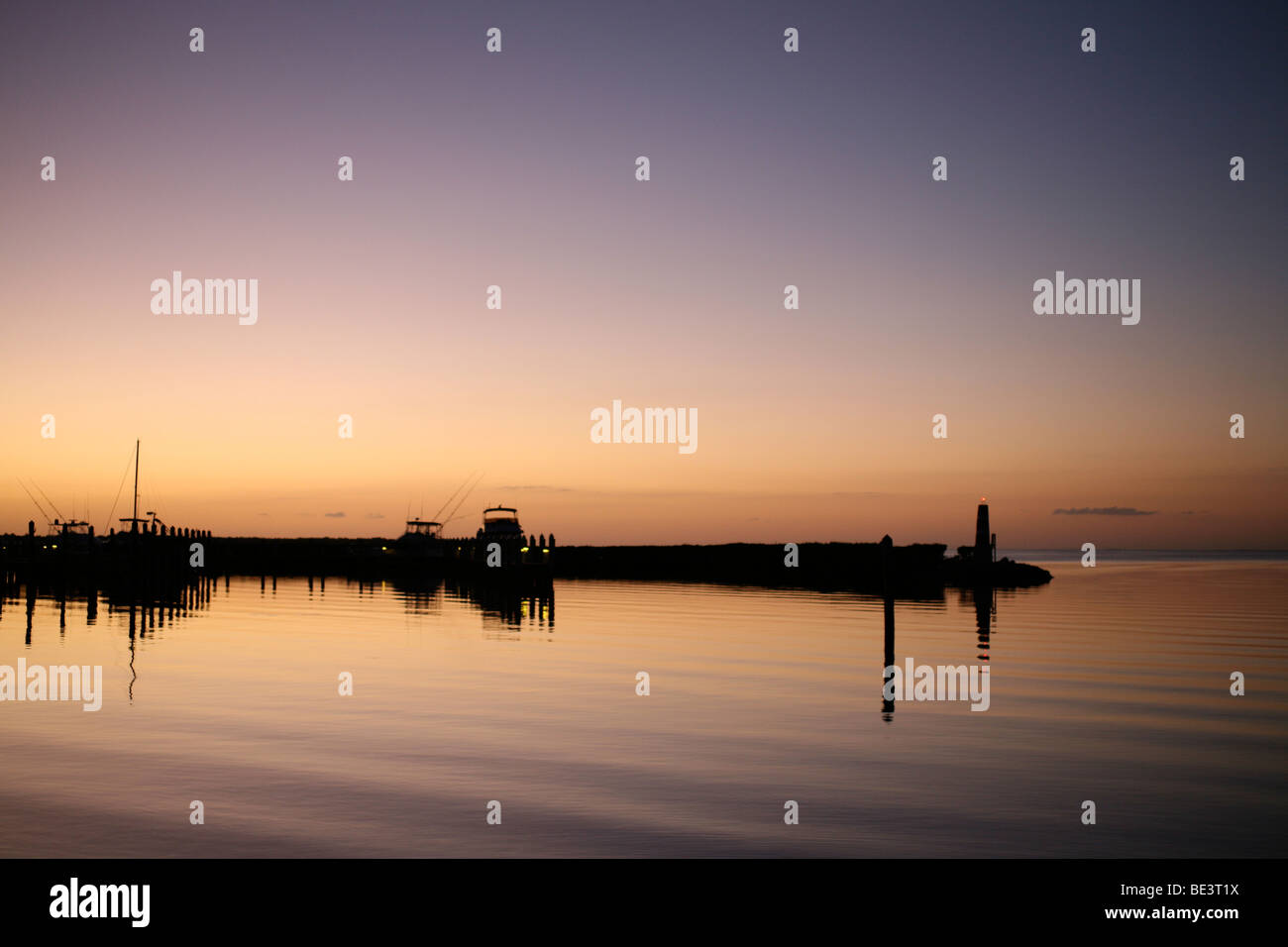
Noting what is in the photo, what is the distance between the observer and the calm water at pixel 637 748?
1408cm

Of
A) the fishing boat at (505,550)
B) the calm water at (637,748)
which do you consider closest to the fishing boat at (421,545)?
the fishing boat at (505,550)

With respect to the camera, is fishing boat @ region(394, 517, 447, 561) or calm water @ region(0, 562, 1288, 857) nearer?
calm water @ region(0, 562, 1288, 857)

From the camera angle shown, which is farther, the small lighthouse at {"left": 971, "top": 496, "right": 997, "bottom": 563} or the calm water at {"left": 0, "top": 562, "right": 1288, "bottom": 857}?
the small lighthouse at {"left": 971, "top": 496, "right": 997, "bottom": 563}

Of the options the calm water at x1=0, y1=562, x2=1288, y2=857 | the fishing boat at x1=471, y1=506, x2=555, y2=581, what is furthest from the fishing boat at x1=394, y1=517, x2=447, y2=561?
the calm water at x1=0, y1=562, x2=1288, y2=857

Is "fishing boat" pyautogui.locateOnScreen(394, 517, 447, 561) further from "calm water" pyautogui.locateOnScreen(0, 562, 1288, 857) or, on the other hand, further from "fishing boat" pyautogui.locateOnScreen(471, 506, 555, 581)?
"calm water" pyautogui.locateOnScreen(0, 562, 1288, 857)

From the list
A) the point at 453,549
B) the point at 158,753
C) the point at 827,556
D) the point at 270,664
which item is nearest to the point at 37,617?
the point at 270,664

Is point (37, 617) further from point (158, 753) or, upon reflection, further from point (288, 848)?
point (288, 848)

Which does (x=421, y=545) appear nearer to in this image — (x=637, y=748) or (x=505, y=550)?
(x=505, y=550)

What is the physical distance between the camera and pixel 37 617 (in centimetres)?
4703

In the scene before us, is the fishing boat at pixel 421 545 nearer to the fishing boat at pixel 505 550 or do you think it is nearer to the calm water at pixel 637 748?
the fishing boat at pixel 505 550

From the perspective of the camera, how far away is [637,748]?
1977 centimetres

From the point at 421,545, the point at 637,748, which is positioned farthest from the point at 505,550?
the point at 637,748

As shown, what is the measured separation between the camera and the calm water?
14.1 meters
